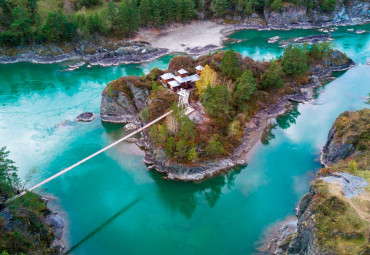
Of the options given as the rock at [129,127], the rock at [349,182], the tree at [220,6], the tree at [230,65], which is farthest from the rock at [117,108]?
the tree at [220,6]

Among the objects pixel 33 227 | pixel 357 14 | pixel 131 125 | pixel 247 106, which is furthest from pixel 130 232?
pixel 357 14

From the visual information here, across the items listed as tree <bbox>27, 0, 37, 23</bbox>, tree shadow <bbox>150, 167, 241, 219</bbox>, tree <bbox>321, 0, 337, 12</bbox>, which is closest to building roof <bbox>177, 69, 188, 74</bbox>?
tree shadow <bbox>150, 167, 241, 219</bbox>

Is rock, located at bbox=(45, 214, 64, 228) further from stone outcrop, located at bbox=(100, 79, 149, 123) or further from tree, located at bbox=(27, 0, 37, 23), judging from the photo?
tree, located at bbox=(27, 0, 37, 23)

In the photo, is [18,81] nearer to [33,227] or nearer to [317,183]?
[33,227]

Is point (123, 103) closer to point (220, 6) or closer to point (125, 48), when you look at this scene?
point (125, 48)

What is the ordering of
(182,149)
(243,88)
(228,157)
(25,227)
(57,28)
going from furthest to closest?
(57,28) → (243,88) → (228,157) → (182,149) → (25,227)

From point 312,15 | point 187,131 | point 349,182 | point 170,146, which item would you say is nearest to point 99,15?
point 187,131

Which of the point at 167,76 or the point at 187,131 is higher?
the point at 167,76
